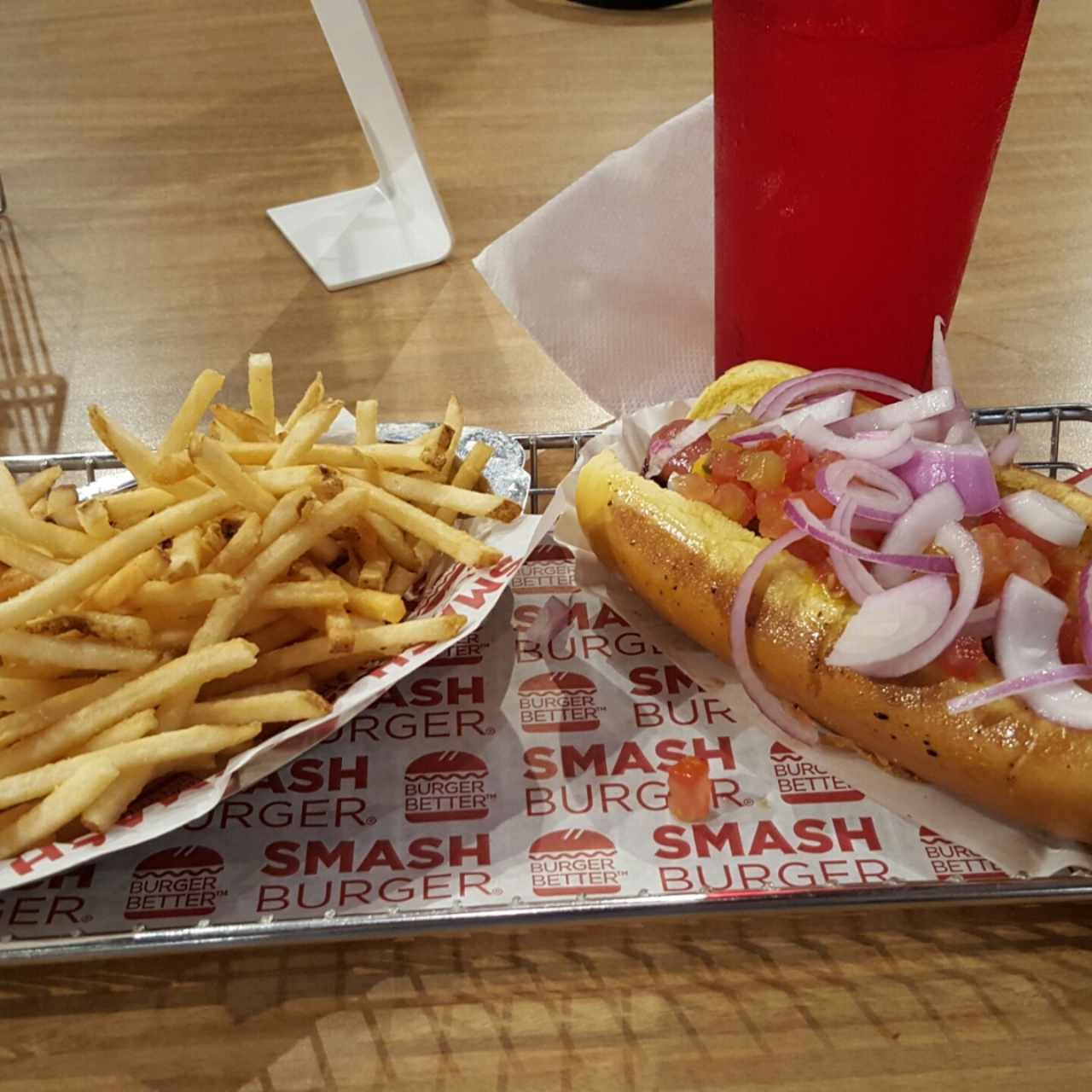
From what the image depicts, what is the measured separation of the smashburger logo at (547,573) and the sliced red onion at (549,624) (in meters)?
0.06

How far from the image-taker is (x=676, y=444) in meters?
1.85

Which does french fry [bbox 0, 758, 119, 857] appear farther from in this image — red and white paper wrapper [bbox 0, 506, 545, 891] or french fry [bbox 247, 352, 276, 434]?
french fry [bbox 247, 352, 276, 434]

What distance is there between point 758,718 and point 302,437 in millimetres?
800

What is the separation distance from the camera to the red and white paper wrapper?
1343mm

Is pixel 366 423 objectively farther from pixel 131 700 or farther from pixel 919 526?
pixel 919 526

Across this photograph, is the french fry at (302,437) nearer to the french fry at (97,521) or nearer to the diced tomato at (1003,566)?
the french fry at (97,521)

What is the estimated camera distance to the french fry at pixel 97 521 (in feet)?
4.92

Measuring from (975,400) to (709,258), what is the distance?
66 centimetres

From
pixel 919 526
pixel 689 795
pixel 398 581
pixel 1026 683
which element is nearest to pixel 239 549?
pixel 398 581

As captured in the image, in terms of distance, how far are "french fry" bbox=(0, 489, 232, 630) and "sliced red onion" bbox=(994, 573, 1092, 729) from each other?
3.44 feet

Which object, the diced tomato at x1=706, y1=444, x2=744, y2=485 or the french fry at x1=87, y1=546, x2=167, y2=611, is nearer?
the french fry at x1=87, y1=546, x2=167, y2=611

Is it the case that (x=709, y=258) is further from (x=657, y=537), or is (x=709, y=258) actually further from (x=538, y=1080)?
(x=538, y=1080)

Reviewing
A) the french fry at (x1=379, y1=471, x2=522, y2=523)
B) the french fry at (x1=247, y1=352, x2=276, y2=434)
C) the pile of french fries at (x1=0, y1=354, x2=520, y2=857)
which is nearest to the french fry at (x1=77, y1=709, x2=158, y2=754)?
the pile of french fries at (x1=0, y1=354, x2=520, y2=857)

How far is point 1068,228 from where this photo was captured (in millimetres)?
2947
